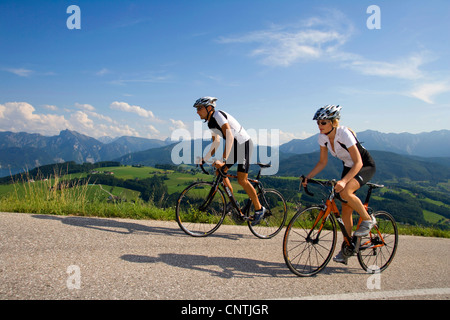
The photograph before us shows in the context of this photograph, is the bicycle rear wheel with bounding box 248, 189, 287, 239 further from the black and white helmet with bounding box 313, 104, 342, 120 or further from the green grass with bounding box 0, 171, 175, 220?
the black and white helmet with bounding box 313, 104, 342, 120

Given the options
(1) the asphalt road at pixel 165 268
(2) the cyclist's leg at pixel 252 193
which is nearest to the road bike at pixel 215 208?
(2) the cyclist's leg at pixel 252 193

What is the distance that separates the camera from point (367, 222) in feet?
13.0

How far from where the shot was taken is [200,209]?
18.6 feet

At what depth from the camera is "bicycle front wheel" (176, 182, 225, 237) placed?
5.35m

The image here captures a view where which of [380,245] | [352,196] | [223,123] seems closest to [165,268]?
[223,123]

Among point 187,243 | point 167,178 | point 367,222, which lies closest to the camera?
point 367,222

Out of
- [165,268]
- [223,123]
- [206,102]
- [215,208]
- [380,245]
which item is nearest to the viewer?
[165,268]

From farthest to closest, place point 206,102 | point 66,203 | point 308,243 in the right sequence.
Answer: point 66,203, point 206,102, point 308,243

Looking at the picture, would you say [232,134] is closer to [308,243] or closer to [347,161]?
[347,161]

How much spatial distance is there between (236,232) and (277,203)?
120cm

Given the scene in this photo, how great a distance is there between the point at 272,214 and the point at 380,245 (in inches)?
90.9

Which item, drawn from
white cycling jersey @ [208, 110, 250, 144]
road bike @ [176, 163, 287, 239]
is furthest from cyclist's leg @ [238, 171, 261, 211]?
white cycling jersey @ [208, 110, 250, 144]
